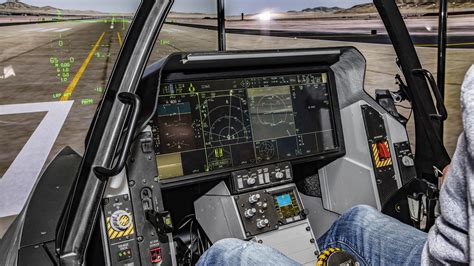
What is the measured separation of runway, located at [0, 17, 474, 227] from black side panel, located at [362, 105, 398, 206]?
1.47 metres

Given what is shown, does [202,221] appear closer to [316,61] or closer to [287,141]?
[287,141]

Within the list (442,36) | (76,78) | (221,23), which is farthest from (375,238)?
(76,78)

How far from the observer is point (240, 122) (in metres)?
1.90

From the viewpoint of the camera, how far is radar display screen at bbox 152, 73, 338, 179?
1.76 meters

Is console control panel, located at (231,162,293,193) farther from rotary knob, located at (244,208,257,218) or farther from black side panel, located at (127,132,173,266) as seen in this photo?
black side panel, located at (127,132,173,266)

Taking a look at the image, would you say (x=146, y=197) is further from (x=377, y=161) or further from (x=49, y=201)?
(x=377, y=161)

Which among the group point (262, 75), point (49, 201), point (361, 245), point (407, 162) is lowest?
point (361, 245)

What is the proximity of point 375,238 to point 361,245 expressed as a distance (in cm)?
6

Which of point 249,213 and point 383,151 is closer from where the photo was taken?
point 249,213

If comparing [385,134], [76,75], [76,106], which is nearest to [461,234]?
[385,134]

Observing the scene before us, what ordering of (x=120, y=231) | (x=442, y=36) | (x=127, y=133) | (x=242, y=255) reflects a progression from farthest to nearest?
(x=442, y=36)
(x=120, y=231)
(x=127, y=133)
(x=242, y=255)

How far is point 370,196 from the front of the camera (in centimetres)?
198

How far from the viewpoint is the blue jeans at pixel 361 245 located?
1030mm

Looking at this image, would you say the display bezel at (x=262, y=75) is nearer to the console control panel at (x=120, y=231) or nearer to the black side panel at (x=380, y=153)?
the black side panel at (x=380, y=153)
